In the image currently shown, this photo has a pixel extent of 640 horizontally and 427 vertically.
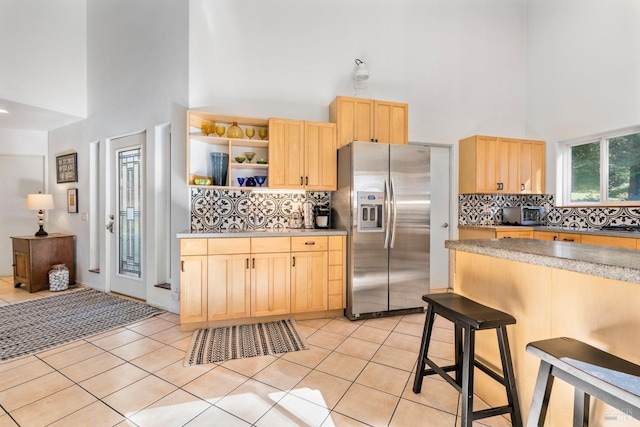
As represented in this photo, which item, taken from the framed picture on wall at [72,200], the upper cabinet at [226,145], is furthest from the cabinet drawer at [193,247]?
the framed picture on wall at [72,200]

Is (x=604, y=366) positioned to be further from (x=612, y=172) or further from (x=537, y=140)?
(x=537, y=140)

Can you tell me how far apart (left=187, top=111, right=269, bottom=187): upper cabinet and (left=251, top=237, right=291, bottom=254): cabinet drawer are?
73cm

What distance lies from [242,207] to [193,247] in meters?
0.89

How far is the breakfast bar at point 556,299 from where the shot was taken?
1.18 m

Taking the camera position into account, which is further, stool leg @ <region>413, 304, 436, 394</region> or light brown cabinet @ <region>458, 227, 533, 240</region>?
light brown cabinet @ <region>458, 227, 533, 240</region>

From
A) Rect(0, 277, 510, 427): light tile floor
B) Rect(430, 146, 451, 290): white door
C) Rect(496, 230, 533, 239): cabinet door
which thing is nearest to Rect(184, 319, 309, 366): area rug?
Rect(0, 277, 510, 427): light tile floor

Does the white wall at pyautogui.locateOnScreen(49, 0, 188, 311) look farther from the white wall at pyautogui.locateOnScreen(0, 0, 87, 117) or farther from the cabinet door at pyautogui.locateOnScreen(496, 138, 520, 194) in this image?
the cabinet door at pyautogui.locateOnScreen(496, 138, 520, 194)

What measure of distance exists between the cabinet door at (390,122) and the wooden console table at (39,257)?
15.2 ft

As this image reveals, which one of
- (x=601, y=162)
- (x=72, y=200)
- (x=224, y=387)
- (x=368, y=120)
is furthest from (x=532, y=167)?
(x=72, y=200)

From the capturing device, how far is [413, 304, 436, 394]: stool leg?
71.8 inches

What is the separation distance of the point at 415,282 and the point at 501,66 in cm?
369

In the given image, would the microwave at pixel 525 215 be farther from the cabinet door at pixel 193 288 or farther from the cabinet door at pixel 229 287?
the cabinet door at pixel 193 288

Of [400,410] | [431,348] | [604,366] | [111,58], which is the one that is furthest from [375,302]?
[111,58]

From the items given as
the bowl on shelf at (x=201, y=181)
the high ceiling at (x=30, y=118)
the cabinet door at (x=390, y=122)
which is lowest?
the bowl on shelf at (x=201, y=181)
